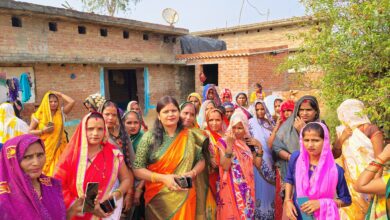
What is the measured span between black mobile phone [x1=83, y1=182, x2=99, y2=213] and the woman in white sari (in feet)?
7.89

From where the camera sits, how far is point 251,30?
57.2 ft

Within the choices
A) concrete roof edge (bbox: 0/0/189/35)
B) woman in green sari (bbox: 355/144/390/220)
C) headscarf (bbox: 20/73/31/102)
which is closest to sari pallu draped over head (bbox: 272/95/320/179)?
woman in green sari (bbox: 355/144/390/220)

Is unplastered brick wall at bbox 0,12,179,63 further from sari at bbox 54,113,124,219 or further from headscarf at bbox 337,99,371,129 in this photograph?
headscarf at bbox 337,99,371,129

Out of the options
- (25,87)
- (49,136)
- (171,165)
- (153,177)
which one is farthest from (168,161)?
(25,87)

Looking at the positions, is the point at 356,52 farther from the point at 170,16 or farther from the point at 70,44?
the point at 170,16

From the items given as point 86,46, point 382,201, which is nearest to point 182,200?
point 382,201

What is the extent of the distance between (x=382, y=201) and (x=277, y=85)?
461 inches

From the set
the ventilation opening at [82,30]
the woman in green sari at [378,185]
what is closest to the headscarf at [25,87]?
the ventilation opening at [82,30]

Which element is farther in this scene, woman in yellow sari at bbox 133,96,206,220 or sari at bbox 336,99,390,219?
sari at bbox 336,99,390,219

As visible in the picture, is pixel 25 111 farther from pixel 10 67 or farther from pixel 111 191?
pixel 111 191

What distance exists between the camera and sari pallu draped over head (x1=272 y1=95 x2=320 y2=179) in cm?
309

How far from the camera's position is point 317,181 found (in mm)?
2223

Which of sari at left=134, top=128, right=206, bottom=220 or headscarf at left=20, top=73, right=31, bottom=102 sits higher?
headscarf at left=20, top=73, right=31, bottom=102

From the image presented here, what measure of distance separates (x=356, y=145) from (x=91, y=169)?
8.06 feet
